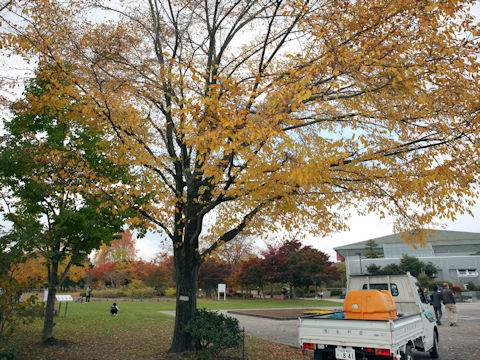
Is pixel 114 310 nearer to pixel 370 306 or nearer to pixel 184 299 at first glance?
pixel 184 299

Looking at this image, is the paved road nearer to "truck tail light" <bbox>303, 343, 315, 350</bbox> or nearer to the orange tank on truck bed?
the orange tank on truck bed

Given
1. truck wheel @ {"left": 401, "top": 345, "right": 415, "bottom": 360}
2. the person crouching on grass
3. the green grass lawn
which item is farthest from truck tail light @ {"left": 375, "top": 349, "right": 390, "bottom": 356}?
the person crouching on grass

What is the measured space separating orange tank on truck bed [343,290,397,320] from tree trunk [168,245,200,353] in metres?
3.99

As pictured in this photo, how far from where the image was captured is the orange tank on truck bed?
6.63 metres

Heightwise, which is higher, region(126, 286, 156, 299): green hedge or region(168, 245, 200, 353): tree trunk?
region(168, 245, 200, 353): tree trunk

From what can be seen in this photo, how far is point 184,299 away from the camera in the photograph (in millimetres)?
8703

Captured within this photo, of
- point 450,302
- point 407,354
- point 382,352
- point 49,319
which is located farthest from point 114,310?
point 450,302

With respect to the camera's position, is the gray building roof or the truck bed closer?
the truck bed

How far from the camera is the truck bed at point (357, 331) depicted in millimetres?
5559

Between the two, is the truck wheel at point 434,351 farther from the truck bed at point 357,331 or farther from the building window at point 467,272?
the building window at point 467,272

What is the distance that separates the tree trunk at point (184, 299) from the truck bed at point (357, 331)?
3346 millimetres

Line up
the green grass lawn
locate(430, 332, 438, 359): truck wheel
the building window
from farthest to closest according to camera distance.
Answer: the building window
locate(430, 332, 438, 359): truck wheel
the green grass lawn

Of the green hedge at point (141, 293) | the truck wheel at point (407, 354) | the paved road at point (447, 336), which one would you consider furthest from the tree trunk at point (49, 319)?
Result: the green hedge at point (141, 293)

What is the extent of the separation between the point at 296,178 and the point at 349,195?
4418mm
